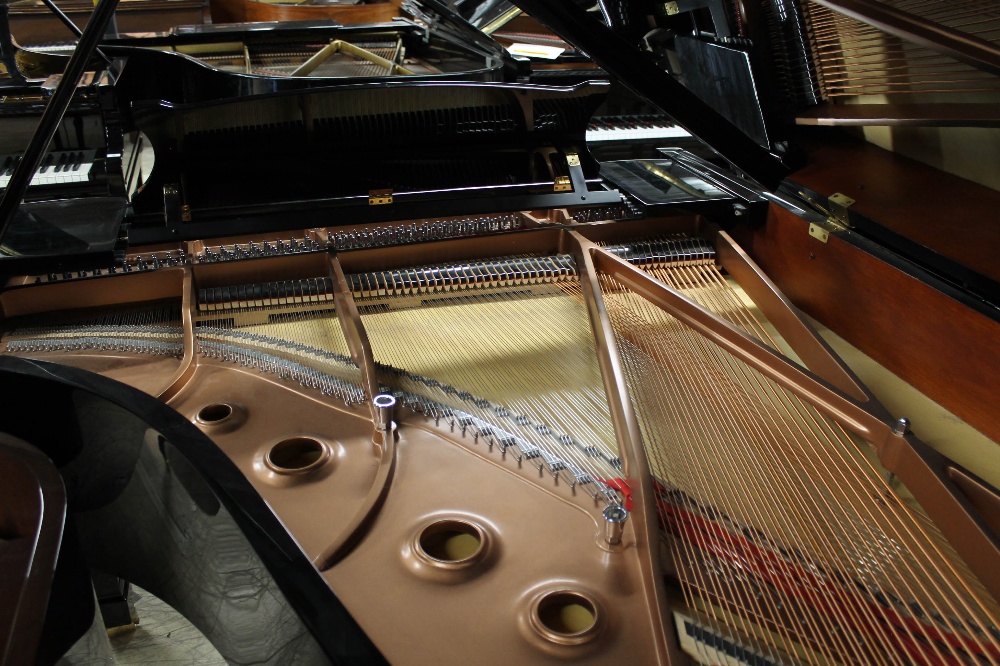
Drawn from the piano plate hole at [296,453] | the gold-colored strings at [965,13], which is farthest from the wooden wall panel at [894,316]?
the piano plate hole at [296,453]

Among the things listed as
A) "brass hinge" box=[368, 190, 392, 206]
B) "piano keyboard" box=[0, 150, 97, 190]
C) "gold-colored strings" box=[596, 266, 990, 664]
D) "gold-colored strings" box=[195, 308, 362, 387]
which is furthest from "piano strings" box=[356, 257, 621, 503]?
"piano keyboard" box=[0, 150, 97, 190]

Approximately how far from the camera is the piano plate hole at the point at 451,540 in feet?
5.75

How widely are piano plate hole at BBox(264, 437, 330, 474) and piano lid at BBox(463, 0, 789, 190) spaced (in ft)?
4.07

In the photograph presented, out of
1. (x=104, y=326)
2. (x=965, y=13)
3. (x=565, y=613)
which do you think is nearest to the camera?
(x=565, y=613)

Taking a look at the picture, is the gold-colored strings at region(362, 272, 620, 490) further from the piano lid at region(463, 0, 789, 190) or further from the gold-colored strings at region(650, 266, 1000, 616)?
the piano lid at region(463, 0, 789, 190)

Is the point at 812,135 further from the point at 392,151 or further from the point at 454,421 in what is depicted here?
the point at 454,421

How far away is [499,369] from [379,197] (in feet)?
2.68

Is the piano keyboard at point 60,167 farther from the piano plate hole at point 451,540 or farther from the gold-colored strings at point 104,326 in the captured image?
the piano plate hole at point 451,540

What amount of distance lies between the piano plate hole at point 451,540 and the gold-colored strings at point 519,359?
286 millimetres

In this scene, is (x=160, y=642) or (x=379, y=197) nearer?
(x=379, y=197)

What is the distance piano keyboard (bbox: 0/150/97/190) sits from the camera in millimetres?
3020

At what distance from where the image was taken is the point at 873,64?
2553 mm

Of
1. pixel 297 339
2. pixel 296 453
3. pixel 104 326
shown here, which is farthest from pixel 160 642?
pixel 296 453

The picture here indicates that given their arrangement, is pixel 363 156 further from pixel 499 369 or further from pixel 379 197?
pixel 499 369
